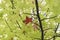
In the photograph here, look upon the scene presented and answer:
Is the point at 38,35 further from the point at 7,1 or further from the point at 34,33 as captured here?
the point at 7,1

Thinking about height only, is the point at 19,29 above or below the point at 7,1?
below

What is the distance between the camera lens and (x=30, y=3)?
36.4 inches

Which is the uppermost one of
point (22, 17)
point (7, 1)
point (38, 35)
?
point (7, 1)

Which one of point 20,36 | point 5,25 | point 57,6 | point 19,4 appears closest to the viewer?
point 57,6

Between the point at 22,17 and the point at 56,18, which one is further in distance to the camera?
the point at 22,17

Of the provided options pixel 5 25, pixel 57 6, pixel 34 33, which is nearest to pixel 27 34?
pixel 34 33

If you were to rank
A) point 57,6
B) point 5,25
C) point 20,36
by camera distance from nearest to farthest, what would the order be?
1. point 57,6
2. point 20,36
3. point 5,25

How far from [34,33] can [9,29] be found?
18 centimetres

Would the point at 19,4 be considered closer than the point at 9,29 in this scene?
Yes

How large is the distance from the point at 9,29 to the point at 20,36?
0.12 metres

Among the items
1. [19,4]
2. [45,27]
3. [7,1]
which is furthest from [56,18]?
[7,1]

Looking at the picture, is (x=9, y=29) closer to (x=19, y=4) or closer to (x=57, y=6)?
(x=19, y=4)

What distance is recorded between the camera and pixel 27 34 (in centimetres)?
105

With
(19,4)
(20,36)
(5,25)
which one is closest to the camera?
(19,4)
